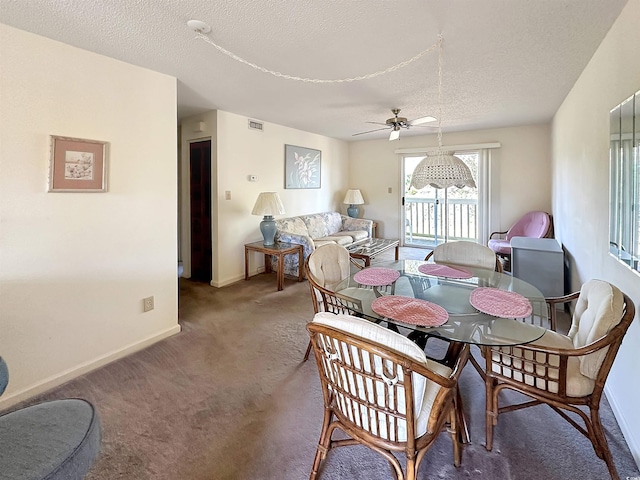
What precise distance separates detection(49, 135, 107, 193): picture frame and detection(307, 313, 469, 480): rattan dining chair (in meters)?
2.04

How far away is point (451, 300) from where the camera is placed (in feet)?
6.10

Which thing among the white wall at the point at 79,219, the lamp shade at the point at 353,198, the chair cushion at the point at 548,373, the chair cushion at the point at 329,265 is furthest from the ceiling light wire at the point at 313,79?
the lamp shade at the point at 353,198

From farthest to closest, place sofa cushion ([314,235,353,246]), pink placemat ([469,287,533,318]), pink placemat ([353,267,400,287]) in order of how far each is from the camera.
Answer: sofa cushion ([314,235,353,246]), pink placemat ([353,267,400,287]), pink placemat ([469,287,533,318])

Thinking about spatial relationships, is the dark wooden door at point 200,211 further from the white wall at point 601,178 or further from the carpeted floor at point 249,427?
the white wall at point 601,178

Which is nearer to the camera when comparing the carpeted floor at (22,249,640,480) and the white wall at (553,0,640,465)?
the carpeted floor at (22,249,640,480)

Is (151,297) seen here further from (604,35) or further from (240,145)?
(604,35)

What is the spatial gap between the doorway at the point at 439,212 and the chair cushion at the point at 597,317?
14.9 feet

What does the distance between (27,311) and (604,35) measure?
4.20 metres

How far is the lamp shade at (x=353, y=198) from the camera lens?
6.52 metres

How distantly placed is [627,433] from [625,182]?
1296 millimetres

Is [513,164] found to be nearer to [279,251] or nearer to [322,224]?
[322,224]

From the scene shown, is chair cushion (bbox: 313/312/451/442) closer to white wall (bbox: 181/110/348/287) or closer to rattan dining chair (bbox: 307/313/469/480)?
rattan dining chair (bbox: 307/313/469/480)

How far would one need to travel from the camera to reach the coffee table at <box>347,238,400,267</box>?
4.57 m

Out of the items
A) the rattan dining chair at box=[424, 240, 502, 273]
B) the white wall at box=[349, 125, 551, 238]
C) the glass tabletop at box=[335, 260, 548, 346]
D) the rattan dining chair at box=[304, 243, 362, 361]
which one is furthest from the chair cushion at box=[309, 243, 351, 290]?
the white wall at box=[349, 125, 551, 238]
